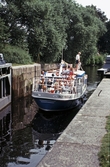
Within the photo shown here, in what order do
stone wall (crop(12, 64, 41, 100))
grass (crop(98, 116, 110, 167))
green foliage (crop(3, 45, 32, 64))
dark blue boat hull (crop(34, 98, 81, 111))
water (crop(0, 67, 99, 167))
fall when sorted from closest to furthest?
grass (crop(98, 116, 110, 167)) → water (crop(0, 67, 99, 167)) → dark blue boat hull (crop(34, 98, 81, 111)) → stone wall (crop(12, 64, 41, 100)) → green foliage (crop(3, 45, 32, 64))

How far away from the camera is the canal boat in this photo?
16.5m

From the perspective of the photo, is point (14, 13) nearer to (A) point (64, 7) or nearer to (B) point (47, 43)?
(B) point (47, 43)

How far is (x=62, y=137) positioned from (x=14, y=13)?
21689mm

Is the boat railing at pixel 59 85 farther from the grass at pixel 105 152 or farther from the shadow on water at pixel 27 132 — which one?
the grass at pixel 105 152

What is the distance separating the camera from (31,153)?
34.1 ft

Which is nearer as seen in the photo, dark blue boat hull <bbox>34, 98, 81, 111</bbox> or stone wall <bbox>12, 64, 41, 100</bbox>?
dark blue boat hull <bbox>34, 98, 81, 111</bbox>

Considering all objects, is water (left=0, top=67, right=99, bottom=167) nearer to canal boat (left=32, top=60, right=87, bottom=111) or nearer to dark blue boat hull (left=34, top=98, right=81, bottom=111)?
dark blue boat hull (left=34, top=98, right=81, bottom=111)

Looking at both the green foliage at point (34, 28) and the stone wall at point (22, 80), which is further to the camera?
the green foliage at point (34, 28)

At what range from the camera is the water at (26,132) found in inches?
394

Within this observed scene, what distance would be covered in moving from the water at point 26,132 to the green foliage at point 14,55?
20.1ft

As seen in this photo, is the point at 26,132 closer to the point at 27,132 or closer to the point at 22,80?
the point at 27,132

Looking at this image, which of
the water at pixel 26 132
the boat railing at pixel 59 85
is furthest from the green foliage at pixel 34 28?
the water at pixel 26 132

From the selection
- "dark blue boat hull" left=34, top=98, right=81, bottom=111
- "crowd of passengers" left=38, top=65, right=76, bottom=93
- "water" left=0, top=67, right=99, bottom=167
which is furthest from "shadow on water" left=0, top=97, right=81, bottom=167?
"crowd of passengers" left=38, top=65, right=76, bottom=93

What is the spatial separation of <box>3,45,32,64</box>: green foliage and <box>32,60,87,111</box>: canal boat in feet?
22.5
